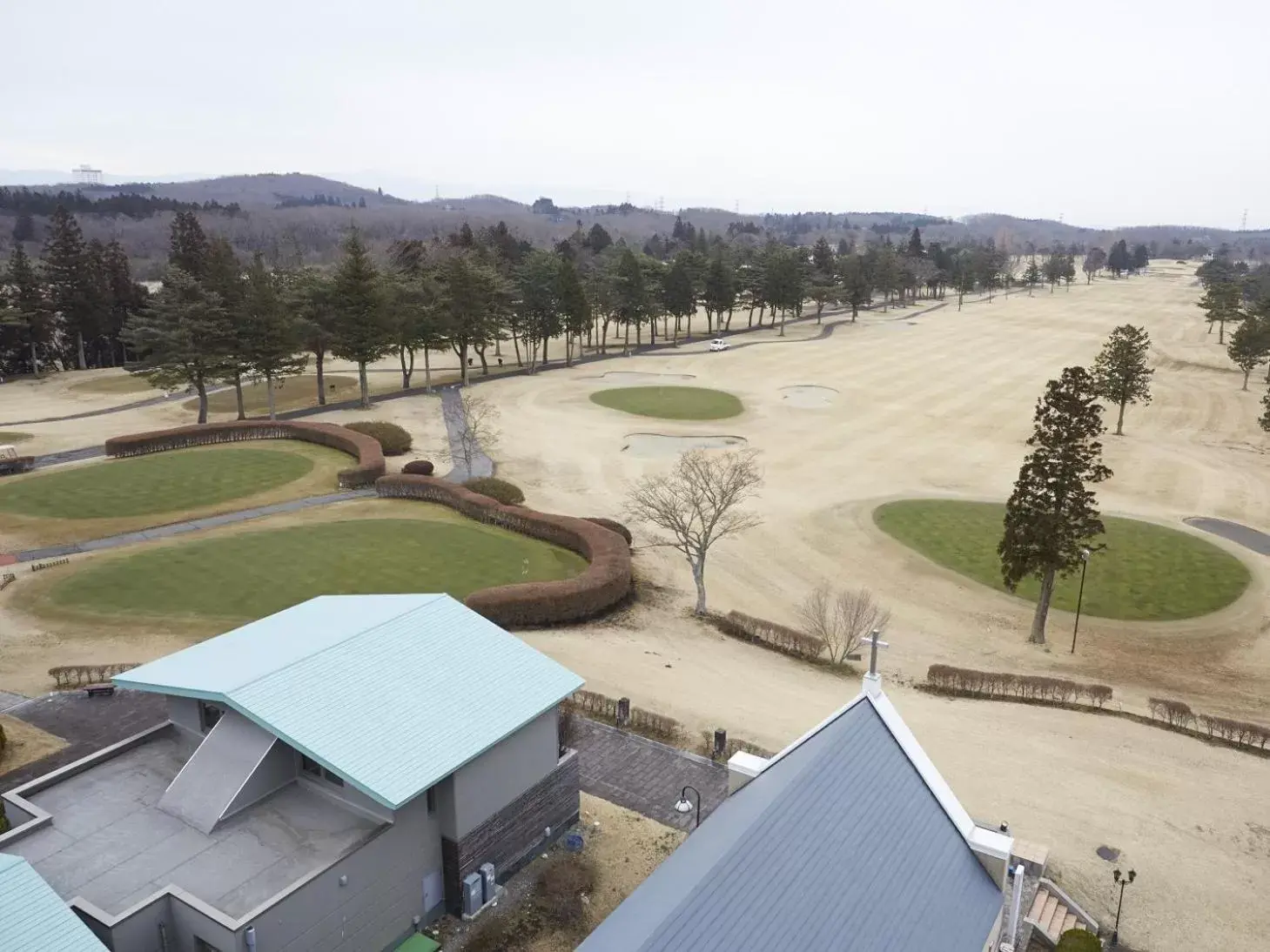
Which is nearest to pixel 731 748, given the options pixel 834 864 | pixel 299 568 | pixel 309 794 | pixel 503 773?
pixel 503 773

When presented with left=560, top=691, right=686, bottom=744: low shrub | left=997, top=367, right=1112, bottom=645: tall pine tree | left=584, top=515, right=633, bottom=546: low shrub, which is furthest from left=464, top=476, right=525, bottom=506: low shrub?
left=997, top=367, right=1112, bottom=645: tall pine tree

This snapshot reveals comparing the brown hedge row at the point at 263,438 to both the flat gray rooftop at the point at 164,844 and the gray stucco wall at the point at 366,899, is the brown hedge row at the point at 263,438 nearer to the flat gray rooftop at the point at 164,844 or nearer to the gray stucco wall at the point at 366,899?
the flat gray rooftop at the point at 164,844

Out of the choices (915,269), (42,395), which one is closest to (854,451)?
(42,395)

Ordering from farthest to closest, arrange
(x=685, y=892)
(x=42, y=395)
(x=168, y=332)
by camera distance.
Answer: (x=42, y=395) → (x=168, y=332) → (x=685, y=892)

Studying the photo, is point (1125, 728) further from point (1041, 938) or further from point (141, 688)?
point (141, 688)

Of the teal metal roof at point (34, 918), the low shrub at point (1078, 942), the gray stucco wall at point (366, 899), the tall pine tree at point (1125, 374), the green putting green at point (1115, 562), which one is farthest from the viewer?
the tall pine tree at point (1125, 374)

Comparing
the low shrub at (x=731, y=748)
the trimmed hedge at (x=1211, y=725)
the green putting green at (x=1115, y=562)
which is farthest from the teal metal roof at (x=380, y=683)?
the green putting green at (x=1115, y=562)
